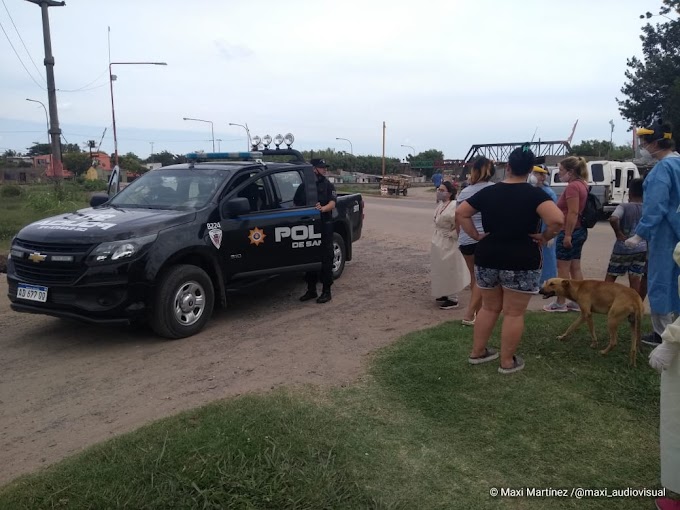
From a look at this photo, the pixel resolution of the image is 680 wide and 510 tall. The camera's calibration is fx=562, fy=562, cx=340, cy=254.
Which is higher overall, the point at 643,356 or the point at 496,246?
the point at 496,246

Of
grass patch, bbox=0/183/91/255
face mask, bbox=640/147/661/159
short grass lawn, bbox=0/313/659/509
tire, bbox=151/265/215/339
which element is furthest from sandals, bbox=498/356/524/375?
grass patch, bbox=0/183/91/255

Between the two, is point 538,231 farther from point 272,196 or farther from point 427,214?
point 427,214

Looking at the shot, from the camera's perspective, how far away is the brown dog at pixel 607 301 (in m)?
4.54

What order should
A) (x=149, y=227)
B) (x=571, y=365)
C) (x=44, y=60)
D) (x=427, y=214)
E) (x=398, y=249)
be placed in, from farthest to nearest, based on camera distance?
(x=427, y=214), (x=44, y=60), (x=398, y=249), (x=149, y=227), (x=571, y=365)

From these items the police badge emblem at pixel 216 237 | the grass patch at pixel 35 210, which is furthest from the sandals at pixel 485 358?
the grass patch at pixel 35 210

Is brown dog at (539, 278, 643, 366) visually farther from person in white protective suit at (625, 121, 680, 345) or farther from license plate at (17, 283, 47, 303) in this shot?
license plate at (17, 283, 47, 303)

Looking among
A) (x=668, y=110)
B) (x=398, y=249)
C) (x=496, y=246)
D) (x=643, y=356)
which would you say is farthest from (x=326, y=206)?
(x=668, y=110)

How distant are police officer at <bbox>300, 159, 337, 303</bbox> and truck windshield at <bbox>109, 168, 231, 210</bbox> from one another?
4.19 feet

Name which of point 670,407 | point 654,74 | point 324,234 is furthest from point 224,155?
point 654,74

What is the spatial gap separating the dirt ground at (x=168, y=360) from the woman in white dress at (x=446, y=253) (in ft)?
1.04

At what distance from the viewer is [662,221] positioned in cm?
449

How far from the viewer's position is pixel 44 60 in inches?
602

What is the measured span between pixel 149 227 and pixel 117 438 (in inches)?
95.0

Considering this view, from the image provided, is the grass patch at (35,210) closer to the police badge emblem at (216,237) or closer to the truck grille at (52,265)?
the truck grille at (52,265)
